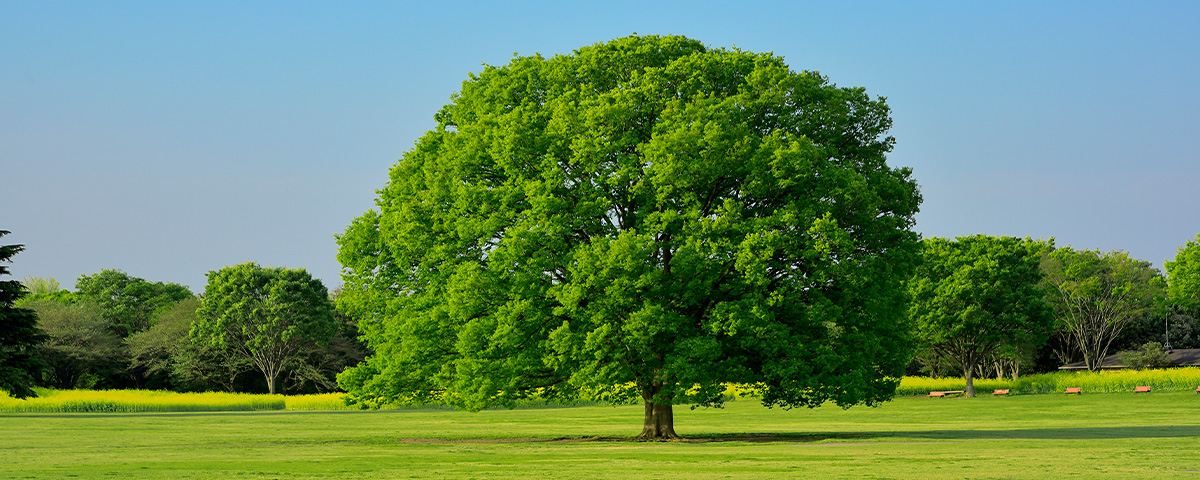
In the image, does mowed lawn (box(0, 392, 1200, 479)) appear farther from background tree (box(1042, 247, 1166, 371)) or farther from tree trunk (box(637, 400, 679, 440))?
background tree (box(1042, 247, 1166, 371))

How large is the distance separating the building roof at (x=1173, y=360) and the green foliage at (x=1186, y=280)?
812 centimetres

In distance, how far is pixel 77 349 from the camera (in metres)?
94.5

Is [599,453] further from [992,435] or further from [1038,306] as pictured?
[1038,306]

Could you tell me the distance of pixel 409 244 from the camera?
106 ft

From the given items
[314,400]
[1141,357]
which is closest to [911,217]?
[314,400]

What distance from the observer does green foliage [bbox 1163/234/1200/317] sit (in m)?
119

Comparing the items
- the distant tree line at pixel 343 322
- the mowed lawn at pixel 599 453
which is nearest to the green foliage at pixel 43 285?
the distant tree line at pixel 343 322

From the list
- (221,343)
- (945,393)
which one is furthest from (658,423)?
(221,343)

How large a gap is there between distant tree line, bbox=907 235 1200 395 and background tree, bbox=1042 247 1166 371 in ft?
0.39

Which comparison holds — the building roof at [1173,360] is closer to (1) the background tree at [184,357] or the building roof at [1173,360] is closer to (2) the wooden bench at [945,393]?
(2) the wooden bench at [945,393]

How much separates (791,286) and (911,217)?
659 cm

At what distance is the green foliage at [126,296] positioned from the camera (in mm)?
111062

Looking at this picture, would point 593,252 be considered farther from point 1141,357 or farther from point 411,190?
point 1141,357

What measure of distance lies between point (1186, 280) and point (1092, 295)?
2139 centimetres
